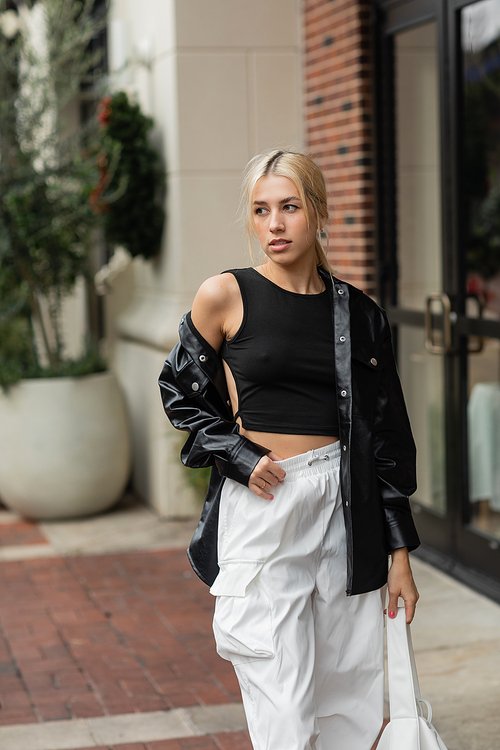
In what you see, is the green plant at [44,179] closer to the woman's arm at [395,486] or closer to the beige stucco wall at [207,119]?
the beige stucco wall at [207,119]

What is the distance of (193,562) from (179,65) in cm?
455

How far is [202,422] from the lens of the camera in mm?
2434

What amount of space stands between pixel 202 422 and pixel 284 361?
0.86ft

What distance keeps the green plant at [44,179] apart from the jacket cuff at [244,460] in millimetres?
4589

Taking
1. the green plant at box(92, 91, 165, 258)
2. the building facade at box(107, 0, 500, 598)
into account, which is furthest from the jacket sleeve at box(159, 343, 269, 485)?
the green plant at box(92, 91, 165, 258)


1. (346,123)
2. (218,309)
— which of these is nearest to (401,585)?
(218,309)

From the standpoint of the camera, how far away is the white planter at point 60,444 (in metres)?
6.66

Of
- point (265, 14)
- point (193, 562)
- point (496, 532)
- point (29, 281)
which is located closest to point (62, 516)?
point (29, 281)

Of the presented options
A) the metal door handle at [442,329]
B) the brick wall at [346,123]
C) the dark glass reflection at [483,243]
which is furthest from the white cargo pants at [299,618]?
the brick wall at [346,123]

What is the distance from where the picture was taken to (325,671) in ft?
8.04

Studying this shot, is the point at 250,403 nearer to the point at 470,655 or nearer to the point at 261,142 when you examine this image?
the point at 470,655

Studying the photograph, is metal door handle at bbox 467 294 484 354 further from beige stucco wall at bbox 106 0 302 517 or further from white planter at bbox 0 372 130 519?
white planter at bbox 0 372 130 519

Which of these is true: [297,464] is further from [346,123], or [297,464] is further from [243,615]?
[346,123]

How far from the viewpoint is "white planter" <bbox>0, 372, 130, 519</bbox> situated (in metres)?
6.66
